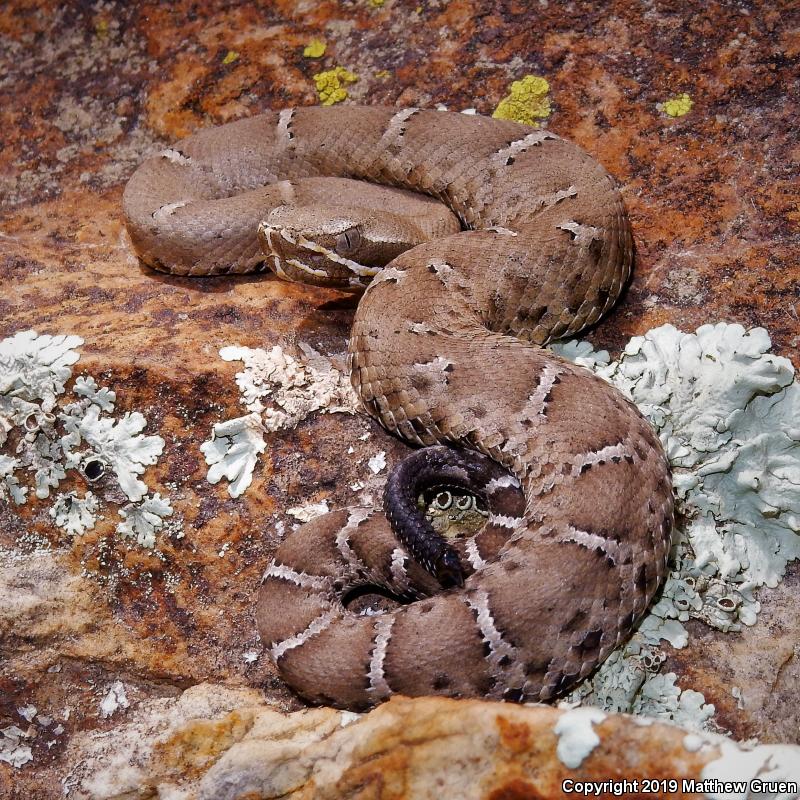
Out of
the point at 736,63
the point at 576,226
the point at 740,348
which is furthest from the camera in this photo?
the point at 736,63

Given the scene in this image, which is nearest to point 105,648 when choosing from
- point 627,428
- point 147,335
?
point 147,335

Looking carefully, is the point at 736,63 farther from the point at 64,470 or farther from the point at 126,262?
the point at 64,470

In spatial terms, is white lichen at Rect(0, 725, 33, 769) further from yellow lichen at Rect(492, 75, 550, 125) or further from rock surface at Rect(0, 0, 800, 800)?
yellow lichen at Rect(492, 75, 550, 125)

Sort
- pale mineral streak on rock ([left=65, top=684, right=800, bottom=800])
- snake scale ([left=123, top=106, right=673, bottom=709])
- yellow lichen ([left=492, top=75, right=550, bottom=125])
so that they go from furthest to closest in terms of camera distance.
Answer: yellow lichen ([left=492, top=75, right=550, bottom=125]) → snake scale ([left=123, top=106, right=673, bottom=709]) → pale mineral streak on rock ([left=65, top=684, right=800, bottom=800])

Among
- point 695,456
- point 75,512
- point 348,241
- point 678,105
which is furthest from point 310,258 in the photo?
point 678,105

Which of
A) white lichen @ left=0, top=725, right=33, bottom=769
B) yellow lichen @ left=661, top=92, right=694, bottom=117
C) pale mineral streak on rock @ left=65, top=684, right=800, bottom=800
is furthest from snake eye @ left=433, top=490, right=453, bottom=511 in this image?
yellow lichen @ left=661, top=92, right=694, bottom=117

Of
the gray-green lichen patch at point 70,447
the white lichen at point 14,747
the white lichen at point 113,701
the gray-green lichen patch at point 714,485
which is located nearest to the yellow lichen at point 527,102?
the gray-green lichen patch at point 714,485

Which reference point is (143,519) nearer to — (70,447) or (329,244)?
(70,447)
